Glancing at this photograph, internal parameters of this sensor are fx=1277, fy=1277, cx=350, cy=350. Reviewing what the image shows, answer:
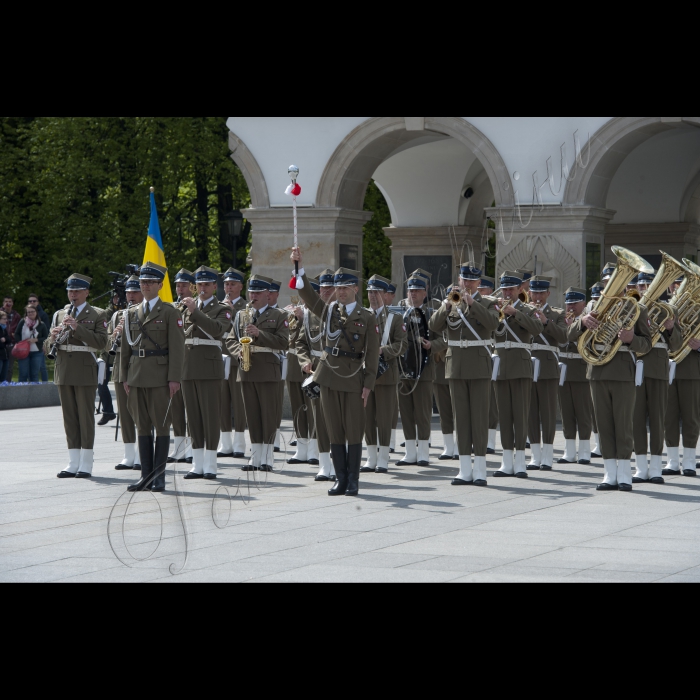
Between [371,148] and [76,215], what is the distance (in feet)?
48.4

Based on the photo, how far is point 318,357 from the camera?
42.2ft

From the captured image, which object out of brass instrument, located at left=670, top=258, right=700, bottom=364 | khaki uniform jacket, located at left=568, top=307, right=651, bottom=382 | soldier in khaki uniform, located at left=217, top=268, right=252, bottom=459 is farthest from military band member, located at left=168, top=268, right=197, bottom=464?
brass instrument, located at left=670, top=258, right=700, bottom=364

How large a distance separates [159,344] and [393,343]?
2.77m

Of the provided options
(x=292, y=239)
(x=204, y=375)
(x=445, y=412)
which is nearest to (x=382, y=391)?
(x=445, y=412)

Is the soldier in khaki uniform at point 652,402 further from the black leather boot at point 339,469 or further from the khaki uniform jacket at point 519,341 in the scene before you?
the black leather boot at point 339,469

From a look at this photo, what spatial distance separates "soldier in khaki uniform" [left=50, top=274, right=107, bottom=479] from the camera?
12.7 m

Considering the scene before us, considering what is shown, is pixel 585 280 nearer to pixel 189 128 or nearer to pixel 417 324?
pixel 417 324

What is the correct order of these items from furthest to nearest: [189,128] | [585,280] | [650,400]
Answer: [189,128] < [585,280] < [650,400]

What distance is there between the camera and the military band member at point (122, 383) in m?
12.2

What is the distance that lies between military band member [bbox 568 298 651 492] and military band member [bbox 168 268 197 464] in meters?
4.17

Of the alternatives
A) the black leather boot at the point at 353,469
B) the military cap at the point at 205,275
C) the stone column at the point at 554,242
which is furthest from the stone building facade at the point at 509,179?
the black leather boot at the point at 353,469

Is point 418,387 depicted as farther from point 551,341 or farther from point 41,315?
point 41,315

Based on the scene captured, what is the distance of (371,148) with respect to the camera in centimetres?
2016

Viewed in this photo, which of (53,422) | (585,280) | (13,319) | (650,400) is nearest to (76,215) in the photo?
(13,319)
